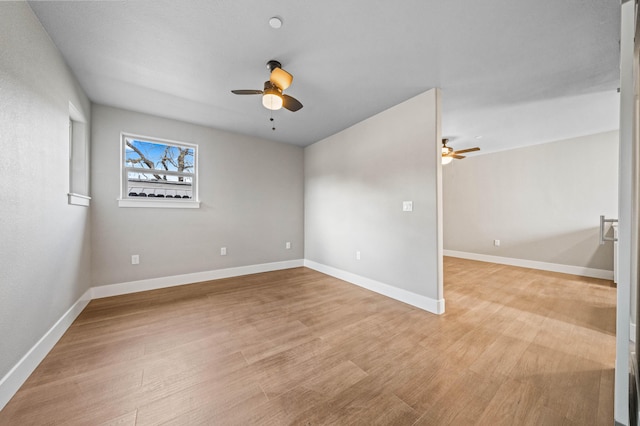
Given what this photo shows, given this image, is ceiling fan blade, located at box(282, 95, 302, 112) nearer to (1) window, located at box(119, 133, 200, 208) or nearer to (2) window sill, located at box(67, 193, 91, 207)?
(1) window, located at box(119, 133, 200, 208)

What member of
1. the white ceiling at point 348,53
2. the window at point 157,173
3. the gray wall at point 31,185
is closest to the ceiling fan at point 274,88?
the white ceiling at point 348,53

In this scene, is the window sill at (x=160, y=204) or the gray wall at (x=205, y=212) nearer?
the gray wall at (x=205, y=212)

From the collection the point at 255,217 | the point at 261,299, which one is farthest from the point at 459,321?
the point at 255,217

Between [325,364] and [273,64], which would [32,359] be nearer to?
[325,364]

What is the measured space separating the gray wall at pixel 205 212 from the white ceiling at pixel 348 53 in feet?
1.48

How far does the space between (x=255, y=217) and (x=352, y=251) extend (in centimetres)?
188

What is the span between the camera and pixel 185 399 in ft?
4.33

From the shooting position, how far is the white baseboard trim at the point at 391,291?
8.23ft

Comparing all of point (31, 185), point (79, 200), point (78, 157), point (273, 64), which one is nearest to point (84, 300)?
point (79, 200)

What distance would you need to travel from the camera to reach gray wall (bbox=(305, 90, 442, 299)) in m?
2.59

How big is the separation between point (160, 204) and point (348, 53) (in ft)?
10.4

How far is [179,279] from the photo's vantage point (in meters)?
3.42

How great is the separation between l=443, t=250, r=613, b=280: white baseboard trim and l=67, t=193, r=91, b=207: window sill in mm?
6953

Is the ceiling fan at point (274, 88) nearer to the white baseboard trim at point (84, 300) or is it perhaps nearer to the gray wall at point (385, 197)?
the gray wall at point (385, 197)
